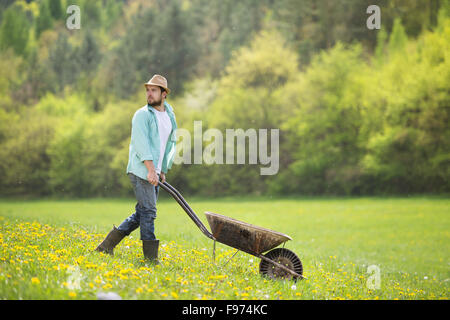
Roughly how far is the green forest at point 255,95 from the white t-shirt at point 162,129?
1047 inches

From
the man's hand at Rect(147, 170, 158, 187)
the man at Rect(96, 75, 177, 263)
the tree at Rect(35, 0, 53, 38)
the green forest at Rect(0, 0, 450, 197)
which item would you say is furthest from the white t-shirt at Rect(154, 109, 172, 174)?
the tree at Rect(35, 0, 53, 38)

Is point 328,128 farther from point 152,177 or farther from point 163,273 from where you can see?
point 163,273

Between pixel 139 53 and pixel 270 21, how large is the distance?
14.3 metres

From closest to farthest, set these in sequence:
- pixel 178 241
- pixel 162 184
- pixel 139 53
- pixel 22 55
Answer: pixel 162 184
pixel 178 241
pixel 139 53
pixel 22 55

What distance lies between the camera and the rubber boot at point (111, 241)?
20.5ft

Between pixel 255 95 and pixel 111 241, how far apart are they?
31.9 meters

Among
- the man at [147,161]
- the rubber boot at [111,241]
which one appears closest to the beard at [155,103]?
the man at [147,161]

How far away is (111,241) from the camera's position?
20.6 ft

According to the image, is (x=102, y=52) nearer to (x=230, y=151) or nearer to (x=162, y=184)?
(x=230, y=151)

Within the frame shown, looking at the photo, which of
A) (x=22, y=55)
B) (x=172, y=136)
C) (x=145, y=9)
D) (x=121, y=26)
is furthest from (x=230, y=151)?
(x=121, y=26)

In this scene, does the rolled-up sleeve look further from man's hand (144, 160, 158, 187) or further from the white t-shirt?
the white t-shirt

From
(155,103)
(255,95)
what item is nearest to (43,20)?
(255,95)

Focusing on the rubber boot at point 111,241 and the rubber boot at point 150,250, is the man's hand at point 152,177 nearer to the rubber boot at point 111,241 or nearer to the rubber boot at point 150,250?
the rubber boot at point 150,250

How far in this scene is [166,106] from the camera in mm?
6465
